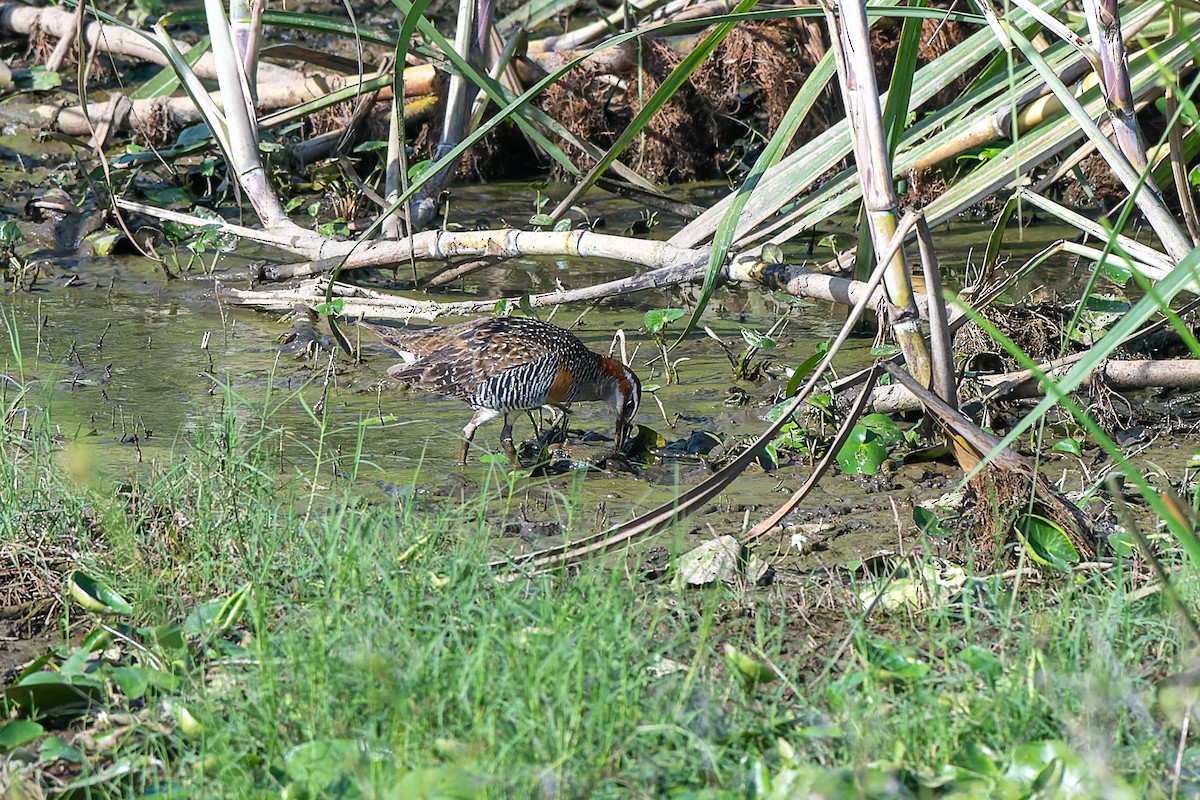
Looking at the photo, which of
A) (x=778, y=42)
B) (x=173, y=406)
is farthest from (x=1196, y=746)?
(x=778, y=42)

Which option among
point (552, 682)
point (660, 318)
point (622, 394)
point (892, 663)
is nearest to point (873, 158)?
point (892, 663)

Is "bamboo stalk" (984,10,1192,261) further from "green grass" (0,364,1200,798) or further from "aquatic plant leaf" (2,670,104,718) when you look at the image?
"aquatic plant leaf" (2,670,104,718)

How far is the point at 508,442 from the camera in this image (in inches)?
222

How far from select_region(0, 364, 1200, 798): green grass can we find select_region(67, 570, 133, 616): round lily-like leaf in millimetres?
69

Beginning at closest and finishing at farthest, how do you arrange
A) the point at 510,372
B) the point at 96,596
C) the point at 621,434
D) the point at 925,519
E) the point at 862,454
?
the point at 96,596 < the point at 925,519 < the point at 862,454 < the point at 621,434 < the point at 510,372

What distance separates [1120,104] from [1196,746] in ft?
6.18

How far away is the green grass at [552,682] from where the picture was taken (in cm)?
257

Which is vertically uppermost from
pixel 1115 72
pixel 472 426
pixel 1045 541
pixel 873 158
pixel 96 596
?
pixel 1115 72

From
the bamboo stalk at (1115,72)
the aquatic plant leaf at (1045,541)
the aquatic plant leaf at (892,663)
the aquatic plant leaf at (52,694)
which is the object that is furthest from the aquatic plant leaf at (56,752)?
the bamboo stalk at (1115,72)

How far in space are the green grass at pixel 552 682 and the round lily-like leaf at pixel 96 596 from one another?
0.07m

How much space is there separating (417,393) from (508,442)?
749 mm

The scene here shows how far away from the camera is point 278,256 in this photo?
7879 millimetres

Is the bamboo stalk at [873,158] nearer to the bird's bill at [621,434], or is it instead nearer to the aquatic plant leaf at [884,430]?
the aquatic plant leaf at [884,430]

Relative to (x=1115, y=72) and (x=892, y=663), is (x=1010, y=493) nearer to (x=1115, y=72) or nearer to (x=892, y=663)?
(x=892, y=663)
